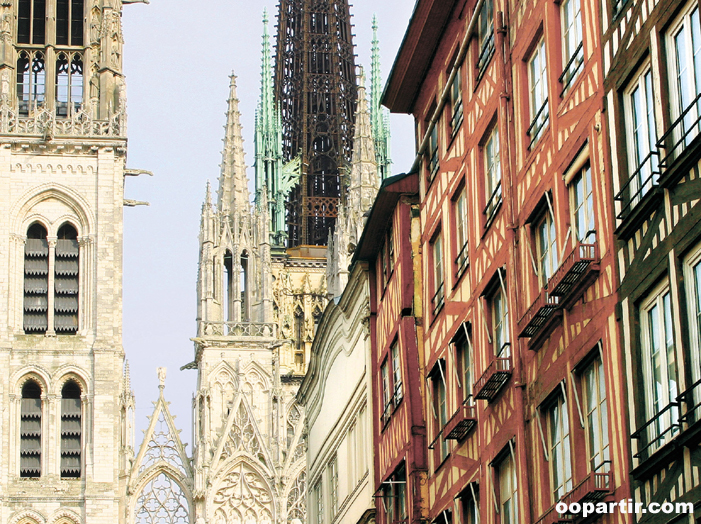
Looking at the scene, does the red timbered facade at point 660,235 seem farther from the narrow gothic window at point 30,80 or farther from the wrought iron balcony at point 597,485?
the narrow gothic window at point 30,80

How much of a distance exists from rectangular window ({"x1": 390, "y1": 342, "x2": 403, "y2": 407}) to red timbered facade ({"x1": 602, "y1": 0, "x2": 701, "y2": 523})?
1214 centimetres

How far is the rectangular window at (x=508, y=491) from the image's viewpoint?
68.6 ft

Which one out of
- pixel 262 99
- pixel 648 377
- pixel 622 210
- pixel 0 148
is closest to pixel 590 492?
pixel 648 377

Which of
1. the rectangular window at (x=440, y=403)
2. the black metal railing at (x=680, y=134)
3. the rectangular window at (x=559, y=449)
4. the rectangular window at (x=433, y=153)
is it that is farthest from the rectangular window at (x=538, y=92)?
the rectangular window at (x=433, y=153)

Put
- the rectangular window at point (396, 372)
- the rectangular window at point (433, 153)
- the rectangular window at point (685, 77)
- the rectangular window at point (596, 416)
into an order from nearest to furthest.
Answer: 1. the rectangular window at point (685, 77)
2. the rectangular window at point (596, 416)
3. the rectangular window at point (433, 153)
4. the rectangular window at point (396, 372)

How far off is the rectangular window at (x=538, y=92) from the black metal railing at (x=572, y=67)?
27.4 inches

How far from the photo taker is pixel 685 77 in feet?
50.5

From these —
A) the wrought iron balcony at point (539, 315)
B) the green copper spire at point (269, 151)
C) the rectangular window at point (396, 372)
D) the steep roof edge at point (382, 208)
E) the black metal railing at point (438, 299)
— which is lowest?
the wrought iron balcony at point (539, 315)

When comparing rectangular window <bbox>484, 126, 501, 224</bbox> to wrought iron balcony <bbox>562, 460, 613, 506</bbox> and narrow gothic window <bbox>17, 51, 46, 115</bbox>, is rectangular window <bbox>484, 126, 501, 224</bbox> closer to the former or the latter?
wrought iron balcony <bbox>562, 460, 613, 506</bbox>

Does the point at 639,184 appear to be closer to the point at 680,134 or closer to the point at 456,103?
the point at 680,134

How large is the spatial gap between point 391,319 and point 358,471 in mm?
5084

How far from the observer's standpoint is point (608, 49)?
1777 cm

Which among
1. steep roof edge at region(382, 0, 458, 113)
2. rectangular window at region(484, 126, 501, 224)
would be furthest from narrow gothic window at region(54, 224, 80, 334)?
rectangular window at region(484, 126, 501, 224)

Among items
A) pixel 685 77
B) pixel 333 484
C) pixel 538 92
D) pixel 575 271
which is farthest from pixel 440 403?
pixel 333 484
